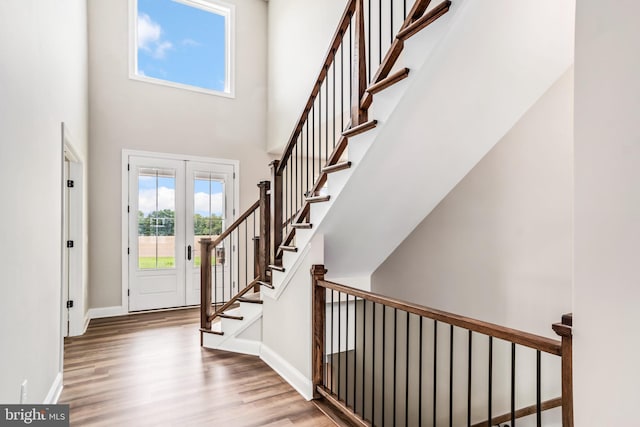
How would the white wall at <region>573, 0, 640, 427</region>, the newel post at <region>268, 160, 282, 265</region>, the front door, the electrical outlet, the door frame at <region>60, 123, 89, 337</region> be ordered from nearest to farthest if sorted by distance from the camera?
the white wall at <region>573, 0, 640, 427</region> → the electrical outlet → the newel post at <region>268, 160, 282, 265</region> → the door frame at <region>60, 123, 89, 337</region> → the front door

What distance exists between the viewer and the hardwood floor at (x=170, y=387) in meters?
2.41

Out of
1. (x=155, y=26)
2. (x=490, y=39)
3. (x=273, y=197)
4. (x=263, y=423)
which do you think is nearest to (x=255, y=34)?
(x=155, y=26)

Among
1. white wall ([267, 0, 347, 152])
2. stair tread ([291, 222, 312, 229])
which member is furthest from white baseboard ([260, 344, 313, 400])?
white wall ([267, 0, 347, 152])

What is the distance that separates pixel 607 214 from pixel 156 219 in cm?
533

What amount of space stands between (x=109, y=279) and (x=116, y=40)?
3320mm

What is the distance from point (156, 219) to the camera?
5.30 meters

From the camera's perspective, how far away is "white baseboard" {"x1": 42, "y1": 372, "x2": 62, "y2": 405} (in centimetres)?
244

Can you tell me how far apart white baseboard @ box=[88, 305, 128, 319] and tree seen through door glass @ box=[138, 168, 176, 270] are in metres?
0.61

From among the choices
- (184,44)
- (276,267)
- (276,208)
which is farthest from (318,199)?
(184,44)

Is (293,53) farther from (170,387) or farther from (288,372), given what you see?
(170,387)

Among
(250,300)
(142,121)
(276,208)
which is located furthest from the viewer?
(142,121)

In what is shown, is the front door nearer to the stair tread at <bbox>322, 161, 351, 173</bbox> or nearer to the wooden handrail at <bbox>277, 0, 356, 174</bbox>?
the wooden handrail at <bbox>277, 0, 356, 174</bbox>

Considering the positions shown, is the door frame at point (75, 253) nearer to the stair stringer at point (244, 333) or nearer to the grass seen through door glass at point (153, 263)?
the grass seen through door glass at point (153, 263)

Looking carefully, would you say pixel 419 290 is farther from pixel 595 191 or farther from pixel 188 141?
pixel 188 141
